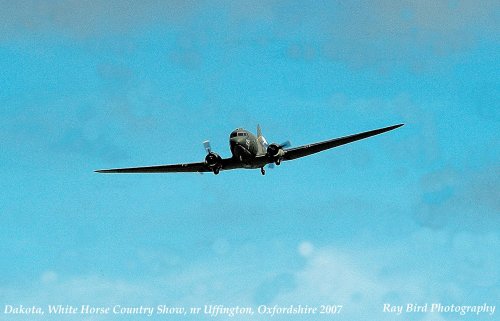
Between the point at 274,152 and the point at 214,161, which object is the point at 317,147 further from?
the point at 214,161

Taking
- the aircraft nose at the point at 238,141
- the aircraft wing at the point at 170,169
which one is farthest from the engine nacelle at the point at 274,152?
the aircraft wing at the point at 170,169

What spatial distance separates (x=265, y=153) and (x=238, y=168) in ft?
10.9

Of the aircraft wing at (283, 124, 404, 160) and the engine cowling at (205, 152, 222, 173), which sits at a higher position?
the aircraft wing at (283, 124, 404, 160)

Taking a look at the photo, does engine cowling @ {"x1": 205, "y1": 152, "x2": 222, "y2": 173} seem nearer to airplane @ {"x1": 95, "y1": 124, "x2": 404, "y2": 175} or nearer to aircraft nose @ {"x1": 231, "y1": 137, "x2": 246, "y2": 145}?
airplane @ {"x1": 95, "y1": 124, "x2": 404, "y2": 175}

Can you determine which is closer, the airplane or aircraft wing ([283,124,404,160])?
the airplane

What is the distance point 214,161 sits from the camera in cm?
9844

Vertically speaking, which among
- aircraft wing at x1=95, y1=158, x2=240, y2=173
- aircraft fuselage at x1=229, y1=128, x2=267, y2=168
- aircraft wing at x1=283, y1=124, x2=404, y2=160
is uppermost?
aircraft wing at x1=95, y1=158, x2=240, y2=173

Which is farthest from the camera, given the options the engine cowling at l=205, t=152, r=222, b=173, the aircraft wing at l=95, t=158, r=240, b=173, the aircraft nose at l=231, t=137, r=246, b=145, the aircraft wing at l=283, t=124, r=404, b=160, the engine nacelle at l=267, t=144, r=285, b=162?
the aircraft wing at l=95, t=158, r=240, b=173

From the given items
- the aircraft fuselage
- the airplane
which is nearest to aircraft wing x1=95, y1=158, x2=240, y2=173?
the airplane

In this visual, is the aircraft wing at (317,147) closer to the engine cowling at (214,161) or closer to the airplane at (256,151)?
the airplane at (256,151)

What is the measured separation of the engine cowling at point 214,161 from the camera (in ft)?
323

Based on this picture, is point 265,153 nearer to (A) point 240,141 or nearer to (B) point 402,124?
(A) point 240,141

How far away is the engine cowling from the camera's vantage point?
98.4m

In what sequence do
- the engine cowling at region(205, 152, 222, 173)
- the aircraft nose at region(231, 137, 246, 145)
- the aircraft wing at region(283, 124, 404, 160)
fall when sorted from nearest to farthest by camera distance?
the aircraft nose at region(231, 137, 246, 145), the engine cowling at region(205, 152, 222, 173), the aircraft wing at region(283, 124, 404, 160)
